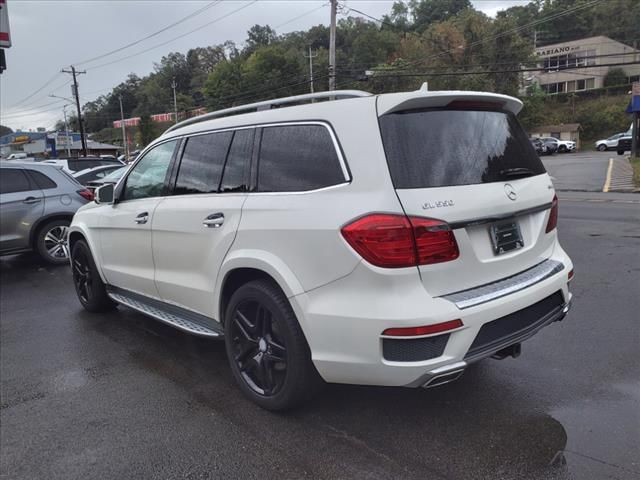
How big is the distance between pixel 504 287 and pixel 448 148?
32.6 inches

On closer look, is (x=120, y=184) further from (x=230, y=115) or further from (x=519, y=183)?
(x=519, y=183)

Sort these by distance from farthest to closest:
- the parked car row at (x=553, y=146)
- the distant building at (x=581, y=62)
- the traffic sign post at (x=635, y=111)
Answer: the distant building at (x=581, y=62) → the parked car row at (x=553, y=146) → the traffic sign post at (x=635, y=111)

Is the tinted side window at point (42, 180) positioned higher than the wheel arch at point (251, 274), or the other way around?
the tinted side window at point (42, 180)

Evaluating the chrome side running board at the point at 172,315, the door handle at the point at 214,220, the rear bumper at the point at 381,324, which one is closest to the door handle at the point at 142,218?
the chrome side running board at the point at 172,315

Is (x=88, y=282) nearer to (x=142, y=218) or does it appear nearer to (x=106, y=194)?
(x=106, y=194)

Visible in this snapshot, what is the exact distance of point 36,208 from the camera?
26.7 feet

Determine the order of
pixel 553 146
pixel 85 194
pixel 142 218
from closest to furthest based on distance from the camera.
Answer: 1. pixel 142 218
2. pixel 85 194
3. pixel 553 146

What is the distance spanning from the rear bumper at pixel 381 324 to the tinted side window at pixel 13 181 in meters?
7.28

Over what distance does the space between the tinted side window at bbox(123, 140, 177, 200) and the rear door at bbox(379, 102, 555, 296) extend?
2191 millimetres

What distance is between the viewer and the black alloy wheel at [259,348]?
3107 mm

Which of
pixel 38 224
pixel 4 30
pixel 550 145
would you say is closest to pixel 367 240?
pixel 38 224

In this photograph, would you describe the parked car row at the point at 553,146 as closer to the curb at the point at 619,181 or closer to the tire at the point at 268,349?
the curb at the point at 619,181

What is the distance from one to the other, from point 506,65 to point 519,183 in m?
61.4

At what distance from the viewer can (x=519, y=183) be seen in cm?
310
